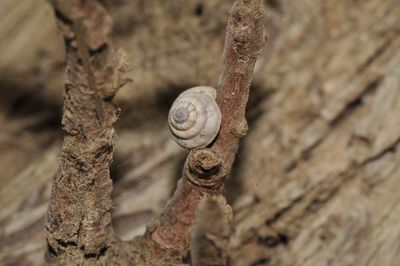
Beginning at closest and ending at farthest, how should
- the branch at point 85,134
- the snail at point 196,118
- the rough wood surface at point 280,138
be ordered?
1. the branch at point 85,134
2. the snail at point 196,118
3. the rough wood surface at point 280,138

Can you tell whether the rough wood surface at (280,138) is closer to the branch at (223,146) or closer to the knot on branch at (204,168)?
the branch at (223,146)

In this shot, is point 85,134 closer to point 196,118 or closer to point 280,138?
point 196,118

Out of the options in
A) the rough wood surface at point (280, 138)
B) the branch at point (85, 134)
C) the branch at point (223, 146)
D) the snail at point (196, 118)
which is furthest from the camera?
the rough wood surface at point (280, 138)

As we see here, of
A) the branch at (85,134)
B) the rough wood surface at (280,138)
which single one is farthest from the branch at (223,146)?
the rough wood surface at (280,138)

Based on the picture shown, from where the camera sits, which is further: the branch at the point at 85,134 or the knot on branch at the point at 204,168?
the knot on branch at the point at 204,168

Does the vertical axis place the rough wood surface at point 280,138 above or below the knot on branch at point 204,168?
above

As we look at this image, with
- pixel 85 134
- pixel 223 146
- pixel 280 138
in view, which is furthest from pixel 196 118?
pixel 280 138
